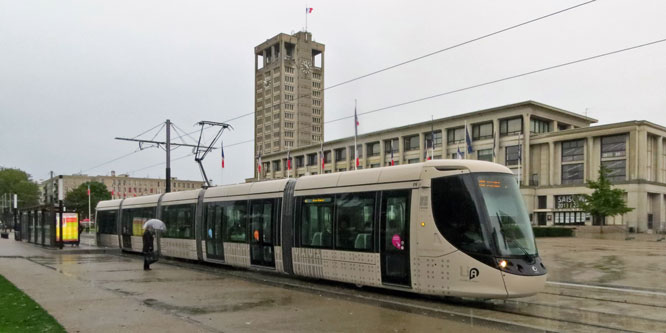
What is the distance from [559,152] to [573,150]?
5.47 feet

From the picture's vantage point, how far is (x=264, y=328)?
8688 millimetres

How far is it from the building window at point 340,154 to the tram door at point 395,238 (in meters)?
79.0

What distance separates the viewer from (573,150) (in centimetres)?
6569

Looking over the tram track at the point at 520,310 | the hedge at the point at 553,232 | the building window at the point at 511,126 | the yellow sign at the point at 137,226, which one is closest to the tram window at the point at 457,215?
the tram track at the point at 520,310

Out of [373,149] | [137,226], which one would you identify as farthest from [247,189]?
[373,149]

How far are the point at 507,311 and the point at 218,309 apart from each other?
5541 mm

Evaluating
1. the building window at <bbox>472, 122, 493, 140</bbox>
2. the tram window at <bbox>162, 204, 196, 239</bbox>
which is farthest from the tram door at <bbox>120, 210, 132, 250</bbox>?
the building window at <bbox>472, 122, 493, 140</bbox>

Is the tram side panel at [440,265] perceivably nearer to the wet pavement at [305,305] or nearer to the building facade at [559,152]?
the wet pavement at [305,305]

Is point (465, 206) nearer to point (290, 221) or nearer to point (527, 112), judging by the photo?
point (290, 221)

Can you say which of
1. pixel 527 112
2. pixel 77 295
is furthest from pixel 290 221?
pixel 527 112

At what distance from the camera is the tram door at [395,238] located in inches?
468

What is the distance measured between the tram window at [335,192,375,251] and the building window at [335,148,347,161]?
3058 inches

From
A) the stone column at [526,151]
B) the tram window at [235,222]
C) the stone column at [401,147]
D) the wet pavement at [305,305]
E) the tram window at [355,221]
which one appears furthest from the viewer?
the stone column at [401,147]

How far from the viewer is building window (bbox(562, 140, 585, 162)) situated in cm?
6488
